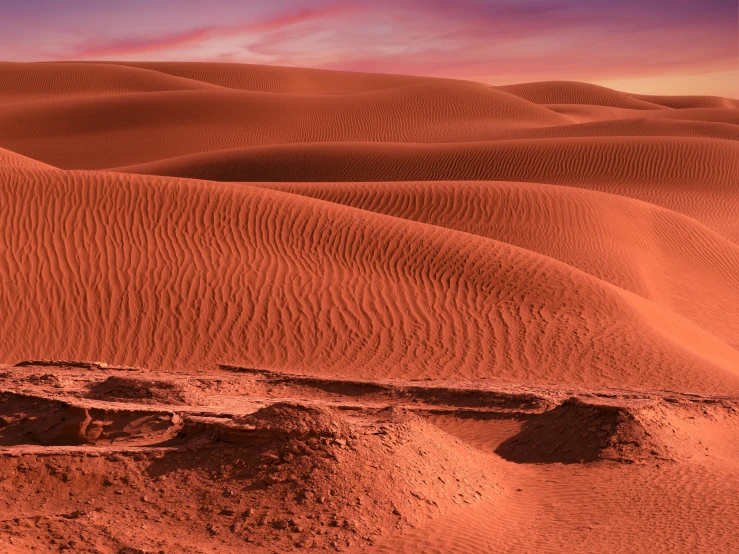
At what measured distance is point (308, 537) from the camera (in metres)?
6.00

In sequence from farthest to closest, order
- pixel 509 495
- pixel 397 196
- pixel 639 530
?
pixel 397 196 → pixel 509 495 → pixel 639 530

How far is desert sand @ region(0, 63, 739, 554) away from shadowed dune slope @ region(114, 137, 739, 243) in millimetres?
640

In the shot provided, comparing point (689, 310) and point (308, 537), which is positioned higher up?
point (308, 537)

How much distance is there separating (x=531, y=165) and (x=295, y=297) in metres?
19.7

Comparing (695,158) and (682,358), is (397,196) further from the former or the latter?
(695,158)

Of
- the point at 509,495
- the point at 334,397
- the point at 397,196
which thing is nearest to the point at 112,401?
the point at 334,397

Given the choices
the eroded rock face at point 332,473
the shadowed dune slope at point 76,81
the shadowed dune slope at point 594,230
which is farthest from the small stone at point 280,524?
the shadowed dune slope at point 76,81

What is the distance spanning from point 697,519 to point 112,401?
542 centimetres

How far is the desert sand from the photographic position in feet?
20.9

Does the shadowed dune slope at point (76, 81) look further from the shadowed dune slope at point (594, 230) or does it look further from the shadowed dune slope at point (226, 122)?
the shadowed dune slope at point (594, 230)

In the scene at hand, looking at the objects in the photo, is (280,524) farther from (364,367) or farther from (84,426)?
(364,367)

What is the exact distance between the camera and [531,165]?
31375 millimetres

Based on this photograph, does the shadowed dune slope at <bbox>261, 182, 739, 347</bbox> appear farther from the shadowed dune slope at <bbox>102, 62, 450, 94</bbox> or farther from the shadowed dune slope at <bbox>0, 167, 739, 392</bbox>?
the shadowed dune slope at <bbox>102, 62, 450, 94</bbox>

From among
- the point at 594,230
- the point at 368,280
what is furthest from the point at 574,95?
the point at 368,280
